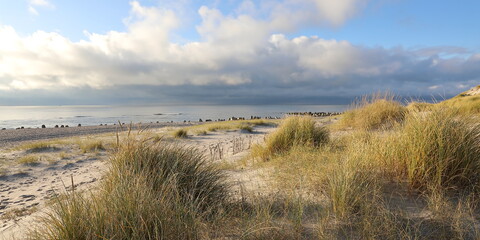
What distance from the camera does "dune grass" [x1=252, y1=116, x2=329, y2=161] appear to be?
632 centimetres

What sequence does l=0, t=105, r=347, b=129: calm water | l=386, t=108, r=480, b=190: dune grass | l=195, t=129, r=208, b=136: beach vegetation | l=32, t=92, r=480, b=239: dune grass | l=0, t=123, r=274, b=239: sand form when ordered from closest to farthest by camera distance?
l=32, t=92, r=480, b=239: dune grass, l=386, t=108, r=480, b=190: dune grass, l=0, t=123, r=274, b=239: sand, l=195, t=129, r=208, b=136: beach vegetation, l=0, t=105, r=347, b=129: calm water

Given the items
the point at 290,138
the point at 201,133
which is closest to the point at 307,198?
the point at 290,138

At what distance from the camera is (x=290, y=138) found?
22.0 ft

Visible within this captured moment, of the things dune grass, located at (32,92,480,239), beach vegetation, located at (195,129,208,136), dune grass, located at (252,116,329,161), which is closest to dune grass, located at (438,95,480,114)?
dune grass, located at (32,92,480,239)

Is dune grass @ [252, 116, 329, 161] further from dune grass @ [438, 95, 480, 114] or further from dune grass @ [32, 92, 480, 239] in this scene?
dune grass @ [438, 95, 480, 114]

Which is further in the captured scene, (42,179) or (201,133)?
(201,133)

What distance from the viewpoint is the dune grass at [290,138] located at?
632cm

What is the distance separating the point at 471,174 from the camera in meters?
3.12

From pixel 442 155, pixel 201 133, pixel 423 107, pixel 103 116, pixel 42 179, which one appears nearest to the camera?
pixel 442 155

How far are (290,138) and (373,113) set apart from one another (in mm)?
4463

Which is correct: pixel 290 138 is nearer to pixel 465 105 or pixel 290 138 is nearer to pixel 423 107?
pixel 423 107

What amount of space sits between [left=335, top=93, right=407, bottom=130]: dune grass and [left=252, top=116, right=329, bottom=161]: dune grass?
2864 millimetres

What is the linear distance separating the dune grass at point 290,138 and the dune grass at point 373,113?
113 inches

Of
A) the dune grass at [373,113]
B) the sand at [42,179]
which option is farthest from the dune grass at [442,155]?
the dune grass at [373,113]
